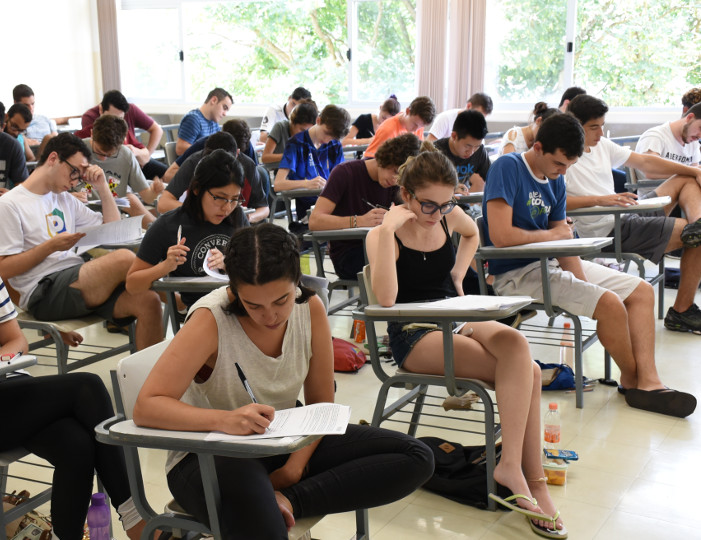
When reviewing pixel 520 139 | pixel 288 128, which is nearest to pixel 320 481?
pixel 520 139

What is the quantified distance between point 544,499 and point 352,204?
68.8 inches

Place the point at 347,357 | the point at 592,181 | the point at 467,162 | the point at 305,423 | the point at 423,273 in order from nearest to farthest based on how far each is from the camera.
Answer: the point at 305,423 → the point at 423,273 → the point at 347,357 → the point at 592,181 → the point at 467,162

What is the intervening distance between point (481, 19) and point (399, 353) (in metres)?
6.25

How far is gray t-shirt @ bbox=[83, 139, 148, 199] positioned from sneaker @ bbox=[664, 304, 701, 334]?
2.95 meters

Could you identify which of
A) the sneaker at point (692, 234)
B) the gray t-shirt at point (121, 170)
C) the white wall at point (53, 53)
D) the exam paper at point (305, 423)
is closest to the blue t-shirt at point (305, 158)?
the gray t-shirt at point (121, 170)

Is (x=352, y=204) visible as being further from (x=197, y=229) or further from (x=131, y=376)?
(x=131, y=376)

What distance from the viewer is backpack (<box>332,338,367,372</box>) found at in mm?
3418

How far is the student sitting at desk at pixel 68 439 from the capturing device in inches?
71.2

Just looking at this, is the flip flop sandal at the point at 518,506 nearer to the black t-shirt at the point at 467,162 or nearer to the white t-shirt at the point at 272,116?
the black t-shirt at the point at 467,162

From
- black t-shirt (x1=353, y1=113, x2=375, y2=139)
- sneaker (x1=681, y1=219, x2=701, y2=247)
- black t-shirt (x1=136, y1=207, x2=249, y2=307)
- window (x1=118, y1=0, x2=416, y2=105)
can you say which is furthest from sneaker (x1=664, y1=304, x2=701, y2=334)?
window (x1=118, y1=0, x2=416, y2=105)

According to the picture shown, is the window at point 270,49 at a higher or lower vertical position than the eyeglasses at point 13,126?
higher

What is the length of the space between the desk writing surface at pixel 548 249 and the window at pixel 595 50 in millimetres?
5310

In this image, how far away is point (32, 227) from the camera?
2.94 meters

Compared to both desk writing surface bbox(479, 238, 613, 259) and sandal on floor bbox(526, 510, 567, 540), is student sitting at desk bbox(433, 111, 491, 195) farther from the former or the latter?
sandal on floor bbox(526, 510, 567, 540)
